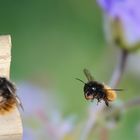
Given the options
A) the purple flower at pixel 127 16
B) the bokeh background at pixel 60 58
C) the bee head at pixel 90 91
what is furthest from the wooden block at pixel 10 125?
the bokeh background at pixel 60 58

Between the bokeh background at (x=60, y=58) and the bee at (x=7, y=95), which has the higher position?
the bee at (x=7, y=95)

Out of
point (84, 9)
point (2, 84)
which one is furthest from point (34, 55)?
point (2, 84)

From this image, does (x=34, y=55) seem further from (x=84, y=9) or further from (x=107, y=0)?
(x=107, y=0)

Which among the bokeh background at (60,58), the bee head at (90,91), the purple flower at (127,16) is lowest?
the bokeh background at (60,58)

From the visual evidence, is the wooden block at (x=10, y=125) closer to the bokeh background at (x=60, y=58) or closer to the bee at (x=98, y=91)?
the bee at (x=98, y=91)

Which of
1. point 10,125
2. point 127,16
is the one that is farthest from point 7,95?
point 127,16

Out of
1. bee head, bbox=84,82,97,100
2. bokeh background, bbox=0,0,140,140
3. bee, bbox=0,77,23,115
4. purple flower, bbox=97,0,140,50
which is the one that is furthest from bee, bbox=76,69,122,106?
bokeh background, bbox=0,0,140,140
